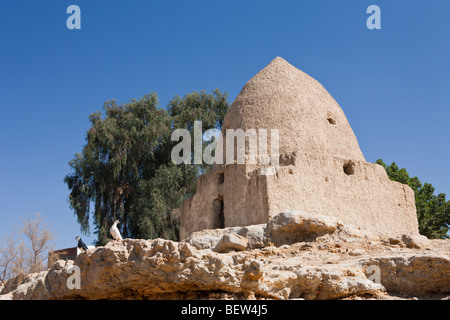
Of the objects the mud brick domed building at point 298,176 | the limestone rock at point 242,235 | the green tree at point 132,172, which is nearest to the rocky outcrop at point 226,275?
the limestone rock at point 242,235

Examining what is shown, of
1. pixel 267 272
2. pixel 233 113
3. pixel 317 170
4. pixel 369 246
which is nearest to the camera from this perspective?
pixel 267 272

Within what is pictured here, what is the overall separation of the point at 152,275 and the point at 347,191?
8564 millimetres

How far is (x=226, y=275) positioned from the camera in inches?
198

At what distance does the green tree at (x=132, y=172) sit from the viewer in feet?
67.5

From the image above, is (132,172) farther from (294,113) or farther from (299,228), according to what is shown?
(299,228)

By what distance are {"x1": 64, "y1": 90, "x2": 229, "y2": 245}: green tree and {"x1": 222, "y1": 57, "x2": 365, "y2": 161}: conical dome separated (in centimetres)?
→ 658

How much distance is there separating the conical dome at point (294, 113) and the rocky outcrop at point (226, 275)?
260 inches

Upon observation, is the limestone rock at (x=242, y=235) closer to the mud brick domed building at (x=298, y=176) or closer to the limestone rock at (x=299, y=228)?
the limestone rock at (x=299, y=228)

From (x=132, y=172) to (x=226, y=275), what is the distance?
17.7m

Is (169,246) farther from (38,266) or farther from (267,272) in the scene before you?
(38,266)

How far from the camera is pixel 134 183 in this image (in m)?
22.0

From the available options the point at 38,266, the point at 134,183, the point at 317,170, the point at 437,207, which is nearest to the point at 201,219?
the point at 317,170

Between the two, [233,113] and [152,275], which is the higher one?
[233,113]
